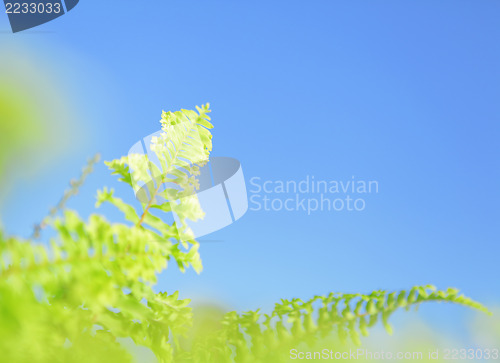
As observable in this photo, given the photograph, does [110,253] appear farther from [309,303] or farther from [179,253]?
[309,303]

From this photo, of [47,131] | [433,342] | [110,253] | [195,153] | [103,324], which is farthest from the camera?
[47,131]

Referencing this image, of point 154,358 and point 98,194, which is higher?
point 98,194

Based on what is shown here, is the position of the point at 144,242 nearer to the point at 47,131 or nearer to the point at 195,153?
the point at 195,153

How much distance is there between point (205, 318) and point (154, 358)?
18cm

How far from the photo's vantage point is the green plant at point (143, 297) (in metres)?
0.33

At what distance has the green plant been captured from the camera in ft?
1.08

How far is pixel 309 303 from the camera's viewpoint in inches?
21.9

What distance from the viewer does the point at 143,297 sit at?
0.50m

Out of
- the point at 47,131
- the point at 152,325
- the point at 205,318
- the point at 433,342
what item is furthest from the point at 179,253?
the point at 47,131

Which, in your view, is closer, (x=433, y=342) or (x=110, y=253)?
(x=110, y=253)

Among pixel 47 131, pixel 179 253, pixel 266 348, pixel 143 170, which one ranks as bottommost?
pixel 266 348

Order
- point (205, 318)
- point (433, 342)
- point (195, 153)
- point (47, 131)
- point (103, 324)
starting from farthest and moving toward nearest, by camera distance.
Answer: point (47, 131) < point (433, 342) < point (205, 318) < point (195, 153) < point (103, 324)

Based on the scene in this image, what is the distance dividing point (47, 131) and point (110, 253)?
0.79 meters

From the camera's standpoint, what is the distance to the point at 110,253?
1.30ft
